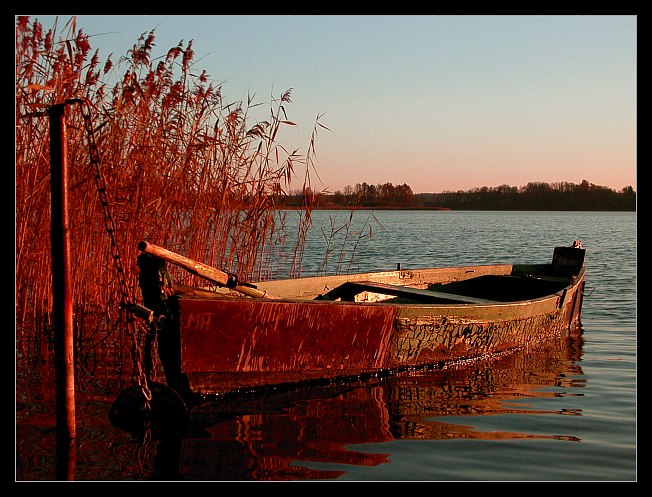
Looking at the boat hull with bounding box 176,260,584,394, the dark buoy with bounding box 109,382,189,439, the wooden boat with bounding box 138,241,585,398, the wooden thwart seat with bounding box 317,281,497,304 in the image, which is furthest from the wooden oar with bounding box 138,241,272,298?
the wooden thwart seat with bounding box 317,281,497,304

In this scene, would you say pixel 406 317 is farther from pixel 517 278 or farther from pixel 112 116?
pixel 517 278

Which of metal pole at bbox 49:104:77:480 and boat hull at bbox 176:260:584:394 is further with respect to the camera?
boat hull at bbox 176:260:584:394

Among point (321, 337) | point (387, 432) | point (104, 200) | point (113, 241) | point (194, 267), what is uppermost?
point (104, 200)

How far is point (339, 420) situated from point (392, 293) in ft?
7.62

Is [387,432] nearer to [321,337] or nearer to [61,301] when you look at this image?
[321,337]

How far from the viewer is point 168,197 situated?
722cm

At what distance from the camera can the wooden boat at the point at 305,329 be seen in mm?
5277

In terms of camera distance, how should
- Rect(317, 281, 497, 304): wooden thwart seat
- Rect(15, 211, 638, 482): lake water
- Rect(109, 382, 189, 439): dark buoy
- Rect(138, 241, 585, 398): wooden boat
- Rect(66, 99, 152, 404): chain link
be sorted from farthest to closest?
Rect(317, 281, 497, 304): wooden thwart seat → Rect(138, 241, 585, 398): wooden boat → Rect(109, 382, 189, 439): dark buoy → Rect(66, 99, 152, 404): chain link → Rect(15, 211, 638, 482): lake water

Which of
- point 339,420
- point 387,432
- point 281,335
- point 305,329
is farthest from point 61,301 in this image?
point 387,432

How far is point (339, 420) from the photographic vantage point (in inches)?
213

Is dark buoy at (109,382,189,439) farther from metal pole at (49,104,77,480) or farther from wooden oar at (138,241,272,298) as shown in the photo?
wooden oar at (138,241,272,298)

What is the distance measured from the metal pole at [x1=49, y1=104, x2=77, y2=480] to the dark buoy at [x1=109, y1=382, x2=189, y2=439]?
0.44 metres

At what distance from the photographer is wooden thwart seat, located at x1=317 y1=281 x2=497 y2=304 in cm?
758
